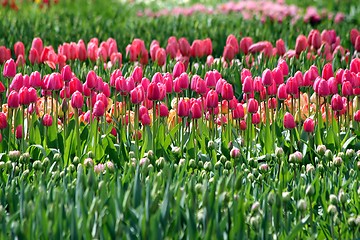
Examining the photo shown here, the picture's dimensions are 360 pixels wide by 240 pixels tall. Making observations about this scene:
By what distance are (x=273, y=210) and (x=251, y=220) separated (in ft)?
0.44

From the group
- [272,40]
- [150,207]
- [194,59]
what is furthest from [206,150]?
[272,40]

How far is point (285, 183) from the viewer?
3930 mm

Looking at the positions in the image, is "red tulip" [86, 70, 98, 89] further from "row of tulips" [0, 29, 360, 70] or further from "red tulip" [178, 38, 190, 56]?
"red tulip" [178, 38, 190, 56]

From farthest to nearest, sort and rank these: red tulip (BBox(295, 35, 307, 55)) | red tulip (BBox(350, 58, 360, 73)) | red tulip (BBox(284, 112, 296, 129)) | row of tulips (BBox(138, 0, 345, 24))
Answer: row of tulips (BBox(138, 0, 345, 24)) → red tulip (BBox(295, 35, 307, 55)) → red tulip (BBox(350, 58, 360, 73)) → red tulip (BBox(284, 112, 296, 129))

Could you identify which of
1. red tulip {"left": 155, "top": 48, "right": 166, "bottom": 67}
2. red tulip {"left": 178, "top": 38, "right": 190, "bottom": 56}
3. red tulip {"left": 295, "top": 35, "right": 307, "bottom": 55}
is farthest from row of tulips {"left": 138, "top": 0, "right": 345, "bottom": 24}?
red tulip {"left": 155, "top": 48, "right": 166, "bottom": 67}

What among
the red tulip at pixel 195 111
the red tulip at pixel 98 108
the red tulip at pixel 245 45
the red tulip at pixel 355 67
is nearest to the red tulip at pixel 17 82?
the red tulip at pixel 98 108

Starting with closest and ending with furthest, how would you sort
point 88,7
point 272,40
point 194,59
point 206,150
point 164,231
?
point 164,231, point 206,150, point 194,59, point 272,40, point 88,7

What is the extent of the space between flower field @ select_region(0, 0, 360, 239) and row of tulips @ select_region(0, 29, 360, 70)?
0.01 m

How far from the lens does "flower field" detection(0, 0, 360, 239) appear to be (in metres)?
3.24

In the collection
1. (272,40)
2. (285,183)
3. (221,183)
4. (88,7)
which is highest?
(221,183)

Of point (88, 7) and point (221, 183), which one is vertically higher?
point (221, 183)

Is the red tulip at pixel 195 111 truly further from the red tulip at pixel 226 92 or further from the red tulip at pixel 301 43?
the red tulip at pixel 301 43

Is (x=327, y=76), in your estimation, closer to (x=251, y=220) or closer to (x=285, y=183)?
(x=285, y=183)

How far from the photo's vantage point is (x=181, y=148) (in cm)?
452
